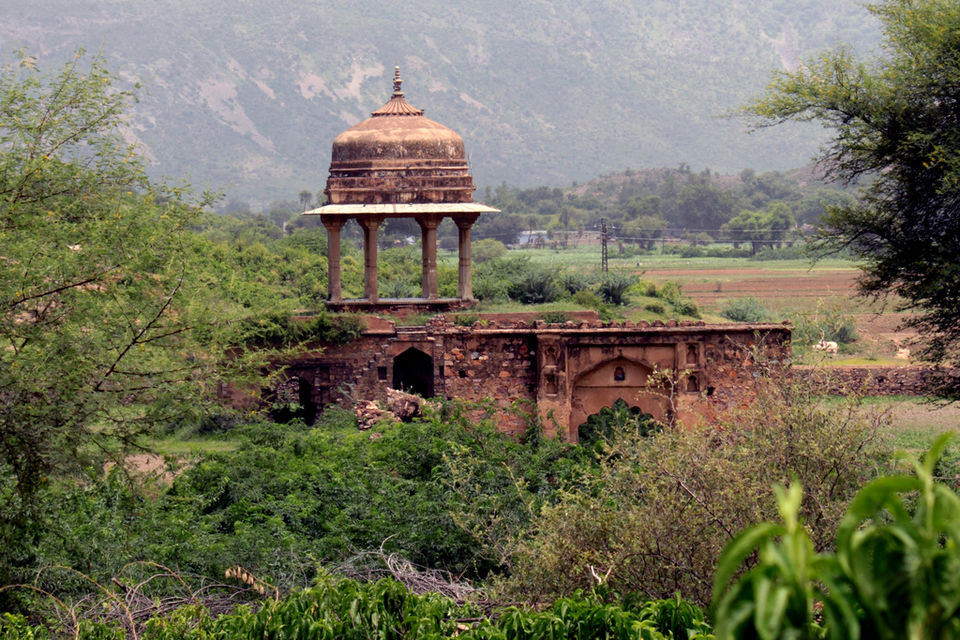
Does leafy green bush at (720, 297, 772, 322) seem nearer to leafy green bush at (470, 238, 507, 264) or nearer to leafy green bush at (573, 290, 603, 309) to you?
leafy green bush at (573, 290, 603, 309)

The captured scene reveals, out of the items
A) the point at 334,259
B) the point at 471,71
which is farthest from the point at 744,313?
the point at 471,71

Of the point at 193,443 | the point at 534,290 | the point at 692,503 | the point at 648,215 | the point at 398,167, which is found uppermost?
the point at 398,167

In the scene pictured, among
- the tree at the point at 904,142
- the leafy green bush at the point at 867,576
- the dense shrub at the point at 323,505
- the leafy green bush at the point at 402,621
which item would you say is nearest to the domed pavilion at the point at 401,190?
the dense shrub at the point at 323,505

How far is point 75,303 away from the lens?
1016cm

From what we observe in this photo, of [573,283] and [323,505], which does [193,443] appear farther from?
[573,283]

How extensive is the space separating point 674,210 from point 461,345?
96.5m

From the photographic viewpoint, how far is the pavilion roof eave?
2228 cm

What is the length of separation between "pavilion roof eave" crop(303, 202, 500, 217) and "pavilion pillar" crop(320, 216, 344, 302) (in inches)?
11.1

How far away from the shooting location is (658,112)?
175750mm

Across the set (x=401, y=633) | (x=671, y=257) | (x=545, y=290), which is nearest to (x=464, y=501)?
(x=401, y=633)

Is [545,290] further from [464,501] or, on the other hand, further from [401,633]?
[401,633]

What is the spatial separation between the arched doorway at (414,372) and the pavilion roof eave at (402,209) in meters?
2.80

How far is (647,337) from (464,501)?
6.86 meters

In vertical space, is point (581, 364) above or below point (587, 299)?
below
